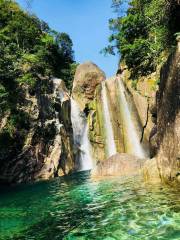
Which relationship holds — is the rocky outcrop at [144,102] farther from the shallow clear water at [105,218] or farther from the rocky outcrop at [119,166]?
the shallow clear water at [105,218]

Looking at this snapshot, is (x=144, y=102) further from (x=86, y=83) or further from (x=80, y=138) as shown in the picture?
(x=86, y=83)

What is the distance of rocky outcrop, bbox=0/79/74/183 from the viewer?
30859mm

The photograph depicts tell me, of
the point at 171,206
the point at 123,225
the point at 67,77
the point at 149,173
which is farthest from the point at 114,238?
the point at 67,77

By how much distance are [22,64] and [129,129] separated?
12.1 m

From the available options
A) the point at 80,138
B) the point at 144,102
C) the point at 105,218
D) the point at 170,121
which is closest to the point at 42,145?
the point at 80,138

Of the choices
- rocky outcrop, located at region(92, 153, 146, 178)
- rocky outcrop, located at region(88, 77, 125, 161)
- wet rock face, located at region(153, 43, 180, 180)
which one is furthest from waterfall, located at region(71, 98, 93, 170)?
wet rock face, located at region(153, 43, 180, 180)

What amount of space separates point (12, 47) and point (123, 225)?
81.0 feet

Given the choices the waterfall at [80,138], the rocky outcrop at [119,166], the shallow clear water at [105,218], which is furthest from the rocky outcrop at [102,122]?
the shallow clear water at [105,218]

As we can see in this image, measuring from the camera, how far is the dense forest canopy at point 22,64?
28.4m

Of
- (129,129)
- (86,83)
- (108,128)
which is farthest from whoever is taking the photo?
(86,83)

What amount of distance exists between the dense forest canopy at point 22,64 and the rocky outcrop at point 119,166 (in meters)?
9.02

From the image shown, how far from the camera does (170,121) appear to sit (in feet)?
42.1

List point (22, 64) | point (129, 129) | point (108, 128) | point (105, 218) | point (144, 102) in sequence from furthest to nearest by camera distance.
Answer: point (108, 128), point (129, 129), point (144, 102), point (22, 64), point (105, 218)

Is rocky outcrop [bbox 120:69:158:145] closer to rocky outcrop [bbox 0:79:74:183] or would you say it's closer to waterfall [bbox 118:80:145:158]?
waterfall [bbox 118:80:145:158]
